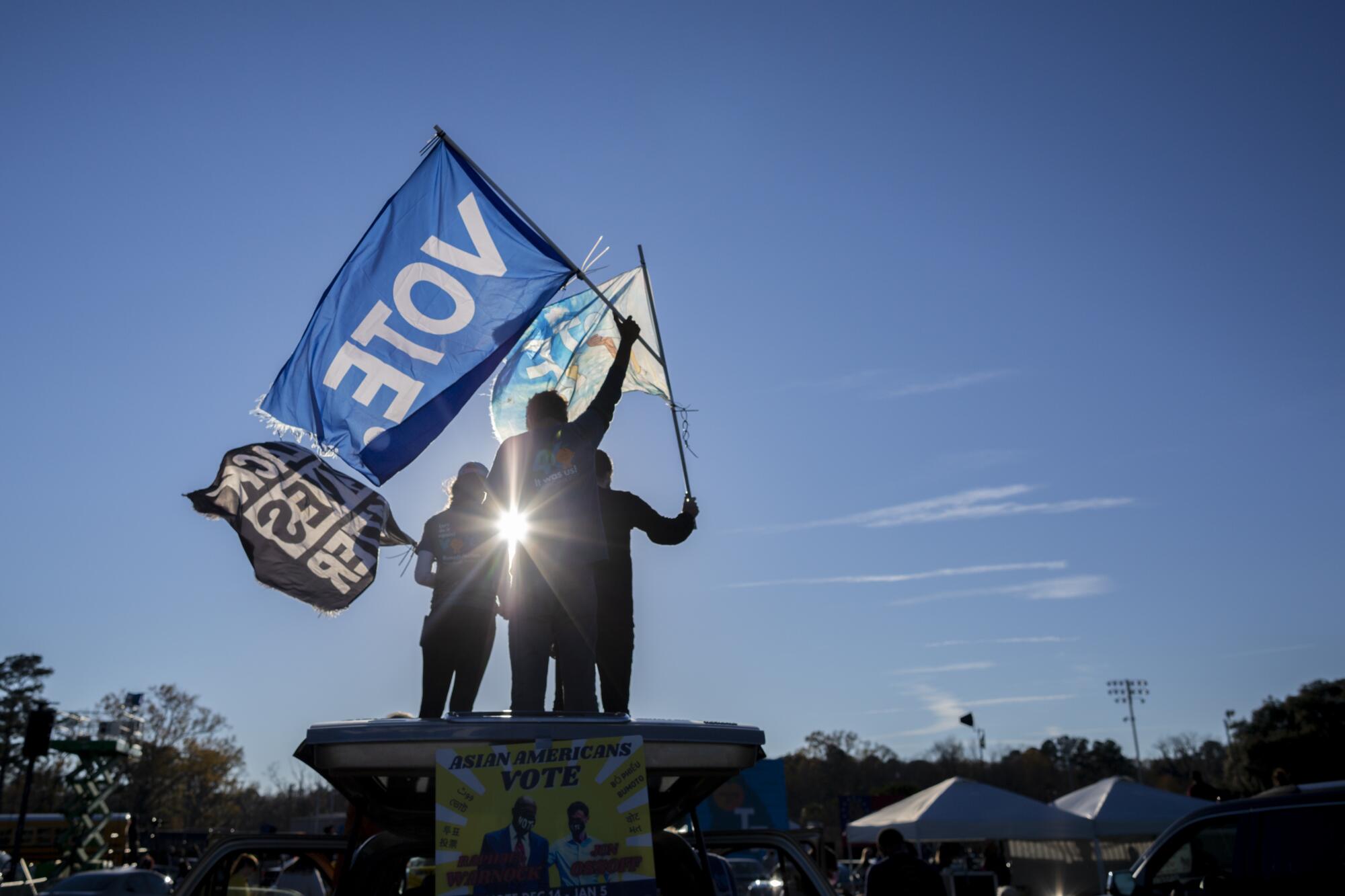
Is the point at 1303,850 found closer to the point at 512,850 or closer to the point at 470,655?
the point at 470,655

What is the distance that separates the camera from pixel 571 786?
2576 millimetres

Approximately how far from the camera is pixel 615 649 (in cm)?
452

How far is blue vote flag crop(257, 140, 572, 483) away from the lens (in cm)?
587

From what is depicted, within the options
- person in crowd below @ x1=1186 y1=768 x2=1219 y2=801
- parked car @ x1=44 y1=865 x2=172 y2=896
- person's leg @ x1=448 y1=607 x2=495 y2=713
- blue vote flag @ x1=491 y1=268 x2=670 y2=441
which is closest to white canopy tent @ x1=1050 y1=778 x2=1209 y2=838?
person in crowd below @ x1=1186 y1=768 x2=1219 y2=801

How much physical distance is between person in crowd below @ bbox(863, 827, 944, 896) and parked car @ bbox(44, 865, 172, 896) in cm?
893

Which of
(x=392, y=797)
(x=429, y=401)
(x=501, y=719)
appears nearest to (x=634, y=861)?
(x=501, y=719)

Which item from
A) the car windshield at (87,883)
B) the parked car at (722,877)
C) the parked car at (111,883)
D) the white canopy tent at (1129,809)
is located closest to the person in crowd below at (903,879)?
the parked car at (722,877)

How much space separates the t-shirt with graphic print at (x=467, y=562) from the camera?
15.6ft

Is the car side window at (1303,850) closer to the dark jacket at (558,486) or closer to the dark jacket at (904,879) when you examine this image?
the dark jacket at (904,879)

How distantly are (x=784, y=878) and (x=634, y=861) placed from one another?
1384 millimetres

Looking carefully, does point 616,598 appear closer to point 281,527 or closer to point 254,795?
point 281,527

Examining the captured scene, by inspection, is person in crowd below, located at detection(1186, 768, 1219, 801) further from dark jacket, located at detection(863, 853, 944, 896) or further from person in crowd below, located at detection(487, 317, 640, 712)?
person in crowd below, located at detection(487, 317, 640, 712)

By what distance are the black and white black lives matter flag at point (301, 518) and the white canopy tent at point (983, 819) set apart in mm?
13899

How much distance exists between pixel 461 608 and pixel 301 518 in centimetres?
186
